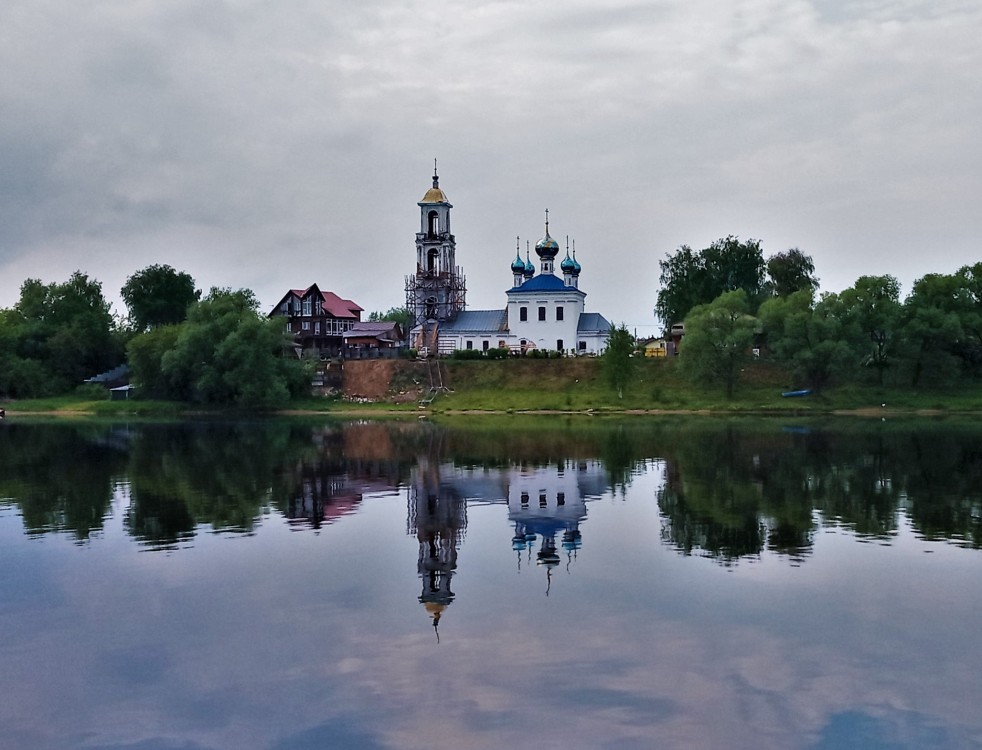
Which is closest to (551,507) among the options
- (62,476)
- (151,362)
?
(62,476)

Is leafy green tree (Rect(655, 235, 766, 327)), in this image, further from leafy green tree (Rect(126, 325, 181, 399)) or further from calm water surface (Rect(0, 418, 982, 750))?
calm water surface (Rect(0, 418, 982, 750))

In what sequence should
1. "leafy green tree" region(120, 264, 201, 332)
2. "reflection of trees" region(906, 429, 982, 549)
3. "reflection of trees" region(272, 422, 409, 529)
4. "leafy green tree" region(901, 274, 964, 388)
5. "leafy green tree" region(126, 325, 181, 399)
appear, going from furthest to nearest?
"leafy green tree" region(120, 264, 201, 332) → "leafy green tree" region(126, 325, 181, 399) → "leafy green tree" region(901, 274, 964, 388) → "reflection of trees" region(272, 422, 409, 529) → "reflection of trees" region(906, 429, 982, 549)

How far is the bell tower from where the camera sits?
105250 mm

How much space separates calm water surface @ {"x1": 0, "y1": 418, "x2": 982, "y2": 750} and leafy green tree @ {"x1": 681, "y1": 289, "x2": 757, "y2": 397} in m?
42.5

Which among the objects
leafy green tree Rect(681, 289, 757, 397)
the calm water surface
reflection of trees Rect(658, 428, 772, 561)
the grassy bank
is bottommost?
the calm water surface

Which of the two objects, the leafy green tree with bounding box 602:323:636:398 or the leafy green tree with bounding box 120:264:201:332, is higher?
the leafy green tree with bounding box 120:264:201:332

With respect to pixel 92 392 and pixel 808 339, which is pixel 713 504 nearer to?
pixel 808 339

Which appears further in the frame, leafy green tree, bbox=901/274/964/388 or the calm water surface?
leafy green tree, bbox=901/274/964/388

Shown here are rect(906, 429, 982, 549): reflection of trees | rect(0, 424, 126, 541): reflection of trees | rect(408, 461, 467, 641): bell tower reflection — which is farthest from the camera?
rect(0, 424, 126, 541): reflection of trees

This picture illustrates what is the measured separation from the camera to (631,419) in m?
71.2

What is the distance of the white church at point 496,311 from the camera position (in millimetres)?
100438

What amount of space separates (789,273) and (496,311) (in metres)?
31.6

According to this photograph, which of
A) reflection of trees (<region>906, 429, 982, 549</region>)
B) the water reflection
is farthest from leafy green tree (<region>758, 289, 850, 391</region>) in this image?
reflection of trees (<region>906, 429, 982, 549</region>)

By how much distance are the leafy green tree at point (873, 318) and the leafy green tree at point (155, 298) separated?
7405 centimetres
